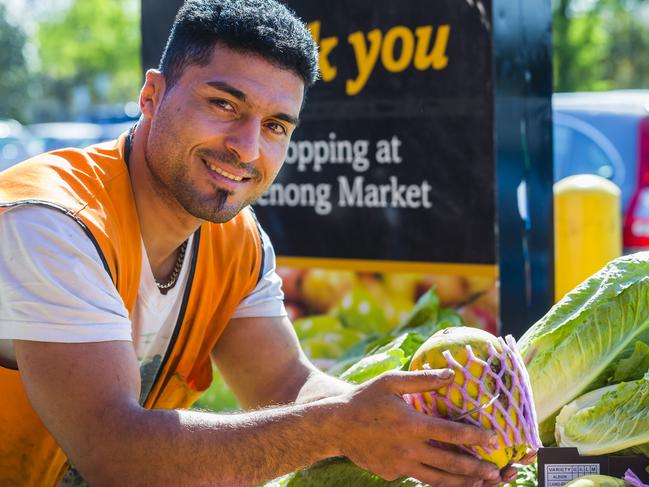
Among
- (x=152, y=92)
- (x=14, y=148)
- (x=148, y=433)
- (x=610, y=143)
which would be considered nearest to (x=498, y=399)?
(x=148, y=433)

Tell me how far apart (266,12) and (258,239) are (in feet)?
2.67

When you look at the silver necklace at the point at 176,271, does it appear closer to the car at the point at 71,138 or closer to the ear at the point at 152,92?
Answer: the ear at the point at 152,92

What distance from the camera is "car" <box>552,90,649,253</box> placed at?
22.3ft

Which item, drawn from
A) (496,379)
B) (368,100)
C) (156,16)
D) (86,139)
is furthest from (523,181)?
(86,139)

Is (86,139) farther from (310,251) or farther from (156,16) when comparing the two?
(310,251)

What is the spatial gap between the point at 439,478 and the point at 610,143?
5781 mm

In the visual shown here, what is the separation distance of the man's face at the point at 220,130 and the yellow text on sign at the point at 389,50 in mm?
1669

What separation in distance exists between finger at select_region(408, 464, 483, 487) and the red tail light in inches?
178

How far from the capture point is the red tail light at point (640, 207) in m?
6.12

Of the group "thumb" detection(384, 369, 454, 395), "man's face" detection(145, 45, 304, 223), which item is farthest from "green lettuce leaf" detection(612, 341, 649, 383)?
"man's face" detection(145, 45, 304, 223)

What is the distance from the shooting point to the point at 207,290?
107 inches

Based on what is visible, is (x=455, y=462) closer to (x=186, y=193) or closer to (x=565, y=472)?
(x=565, y=472)

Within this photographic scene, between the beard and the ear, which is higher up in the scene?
the ear

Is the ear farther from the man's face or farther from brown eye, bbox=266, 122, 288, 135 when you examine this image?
brown eye, bbox=266, 122, 288, 135
